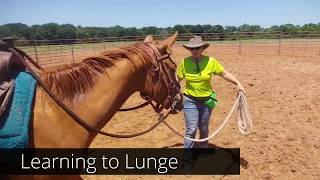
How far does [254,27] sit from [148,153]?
1971 inches

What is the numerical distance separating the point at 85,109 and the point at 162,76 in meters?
0.77

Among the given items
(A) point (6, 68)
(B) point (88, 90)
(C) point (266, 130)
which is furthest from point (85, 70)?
(C) point (266, 130)

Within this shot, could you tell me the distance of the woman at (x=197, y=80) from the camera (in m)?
4.73

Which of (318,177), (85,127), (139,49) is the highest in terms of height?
(139,49)

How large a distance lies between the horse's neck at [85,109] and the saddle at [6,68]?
0.68 ft

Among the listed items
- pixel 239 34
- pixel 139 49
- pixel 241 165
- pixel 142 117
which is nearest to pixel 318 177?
pixel 241 165

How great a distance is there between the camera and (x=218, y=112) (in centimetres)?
795

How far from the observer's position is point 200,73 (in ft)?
15.5

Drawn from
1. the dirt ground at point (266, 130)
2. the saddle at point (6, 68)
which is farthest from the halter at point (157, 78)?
the dirt ground at point (266, 130)

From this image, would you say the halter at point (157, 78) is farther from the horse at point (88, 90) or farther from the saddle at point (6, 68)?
the saddle at point (6, 68)

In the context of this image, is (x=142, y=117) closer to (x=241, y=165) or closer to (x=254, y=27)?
(x=241, y=165)

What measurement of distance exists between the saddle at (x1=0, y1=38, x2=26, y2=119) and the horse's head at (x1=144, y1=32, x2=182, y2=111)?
1.04 m

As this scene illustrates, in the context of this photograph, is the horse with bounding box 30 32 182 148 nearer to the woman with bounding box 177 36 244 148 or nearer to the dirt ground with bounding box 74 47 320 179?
the woman with bounding box 177 36 244 148

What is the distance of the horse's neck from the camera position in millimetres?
2465
